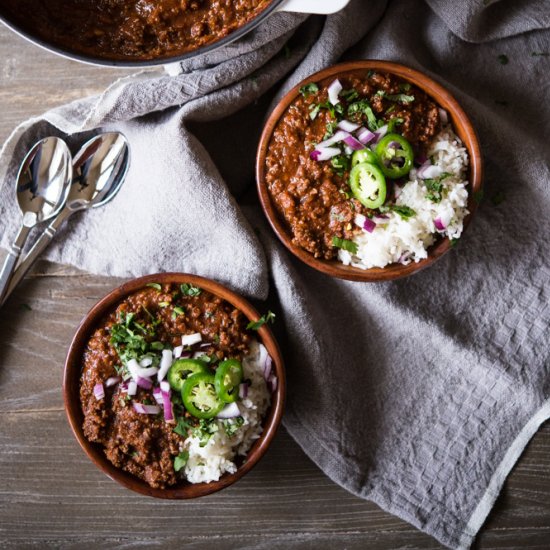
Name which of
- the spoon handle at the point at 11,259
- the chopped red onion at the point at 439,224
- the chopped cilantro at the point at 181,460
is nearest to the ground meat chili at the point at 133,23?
the spoon handle at the point at 11,259

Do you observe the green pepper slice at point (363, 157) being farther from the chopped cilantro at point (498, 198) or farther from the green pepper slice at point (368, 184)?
the chopped cilantro at point (498, 198)

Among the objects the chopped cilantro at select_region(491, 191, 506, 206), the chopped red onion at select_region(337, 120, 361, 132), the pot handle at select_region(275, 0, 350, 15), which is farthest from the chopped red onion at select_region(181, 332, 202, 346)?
the chopped cilantro at select_region(491, 191, 506, 206)

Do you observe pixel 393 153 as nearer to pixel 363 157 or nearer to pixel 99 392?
pixel 363 157

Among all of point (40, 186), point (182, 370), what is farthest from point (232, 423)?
point (40, 186)

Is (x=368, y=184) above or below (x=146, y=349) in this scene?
above

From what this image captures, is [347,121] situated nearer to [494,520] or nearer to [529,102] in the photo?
[529,102]

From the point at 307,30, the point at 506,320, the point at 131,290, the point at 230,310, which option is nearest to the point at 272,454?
the point at 230,310

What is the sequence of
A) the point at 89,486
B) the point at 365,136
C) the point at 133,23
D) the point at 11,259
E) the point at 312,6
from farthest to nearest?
the point at 89,486, the point at 11,259, the point at 365,136, the point at 133,23, the point at 312,6

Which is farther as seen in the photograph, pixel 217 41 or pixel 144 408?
pixel 144 408
